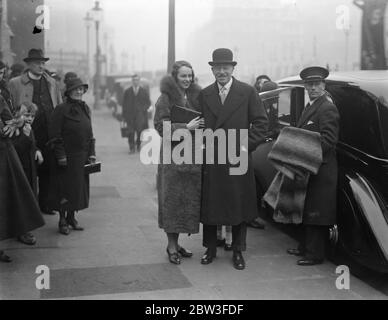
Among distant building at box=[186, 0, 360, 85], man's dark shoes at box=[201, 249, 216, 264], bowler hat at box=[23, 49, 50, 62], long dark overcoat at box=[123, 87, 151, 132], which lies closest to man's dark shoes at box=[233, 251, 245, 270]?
man's dark shoes at box=[201, 249, 216, 264]

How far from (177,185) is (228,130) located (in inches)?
27.9

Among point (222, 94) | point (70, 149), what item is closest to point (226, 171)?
point (222, 94)

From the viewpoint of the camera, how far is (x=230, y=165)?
475 centimetres

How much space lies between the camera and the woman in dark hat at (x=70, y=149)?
583 cm

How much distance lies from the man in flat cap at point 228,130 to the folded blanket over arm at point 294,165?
276mm

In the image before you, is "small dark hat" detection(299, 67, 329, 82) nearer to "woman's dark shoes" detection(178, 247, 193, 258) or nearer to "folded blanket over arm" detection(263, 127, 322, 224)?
"folded blanket over arm" detection(263, 127, 322, 224)

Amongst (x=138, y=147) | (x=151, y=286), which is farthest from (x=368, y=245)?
(x=138, y=147)

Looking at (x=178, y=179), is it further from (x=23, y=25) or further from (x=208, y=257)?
(x=23, y=25)

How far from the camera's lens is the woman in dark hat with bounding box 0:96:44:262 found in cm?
480

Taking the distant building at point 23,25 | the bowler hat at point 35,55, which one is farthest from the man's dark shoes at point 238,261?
the distant building at point 23,25

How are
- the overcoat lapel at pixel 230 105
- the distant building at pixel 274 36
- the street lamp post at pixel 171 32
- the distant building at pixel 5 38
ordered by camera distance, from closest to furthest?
the overcoat lapel at pixel 230 105, the street lamp post at pixel 171 32, the distant building at pixel 5 38, the distant building at pixel 274 36

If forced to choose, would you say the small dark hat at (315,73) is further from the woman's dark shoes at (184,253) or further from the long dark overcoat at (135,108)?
the long dark overcoat at (135,108)

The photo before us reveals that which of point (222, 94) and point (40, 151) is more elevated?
point (222, 94)

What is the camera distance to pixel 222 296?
4.09 metres
